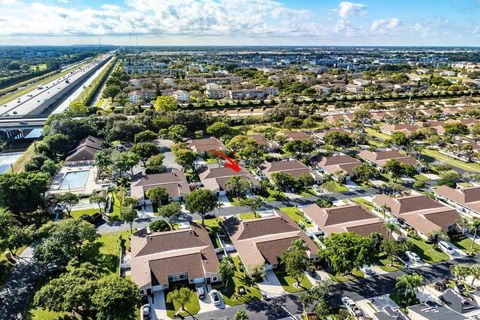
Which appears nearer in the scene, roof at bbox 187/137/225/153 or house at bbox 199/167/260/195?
house at bbox 199/167/260/195

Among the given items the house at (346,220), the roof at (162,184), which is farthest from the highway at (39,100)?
the house at (346,220)

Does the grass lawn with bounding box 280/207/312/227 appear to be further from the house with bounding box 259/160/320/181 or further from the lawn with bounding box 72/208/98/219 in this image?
the lawn with bounding box 72/208/98/219

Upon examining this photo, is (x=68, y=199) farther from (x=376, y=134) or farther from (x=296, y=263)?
(x=376, y=134)

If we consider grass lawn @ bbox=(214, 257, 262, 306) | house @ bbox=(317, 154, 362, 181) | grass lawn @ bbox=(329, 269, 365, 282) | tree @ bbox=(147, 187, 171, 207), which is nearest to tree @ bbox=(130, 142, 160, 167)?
tree @ bbox=(147, 187, 171, 207)

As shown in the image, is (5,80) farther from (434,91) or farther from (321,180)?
(434,91)

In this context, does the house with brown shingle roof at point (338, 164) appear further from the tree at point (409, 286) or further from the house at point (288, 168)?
the tree at point (409, 286)

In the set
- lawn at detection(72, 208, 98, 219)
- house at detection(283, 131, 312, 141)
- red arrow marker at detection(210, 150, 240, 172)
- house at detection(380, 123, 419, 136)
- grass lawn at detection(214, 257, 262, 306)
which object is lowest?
grass lawn at detection(214, 257, 262, 306)
